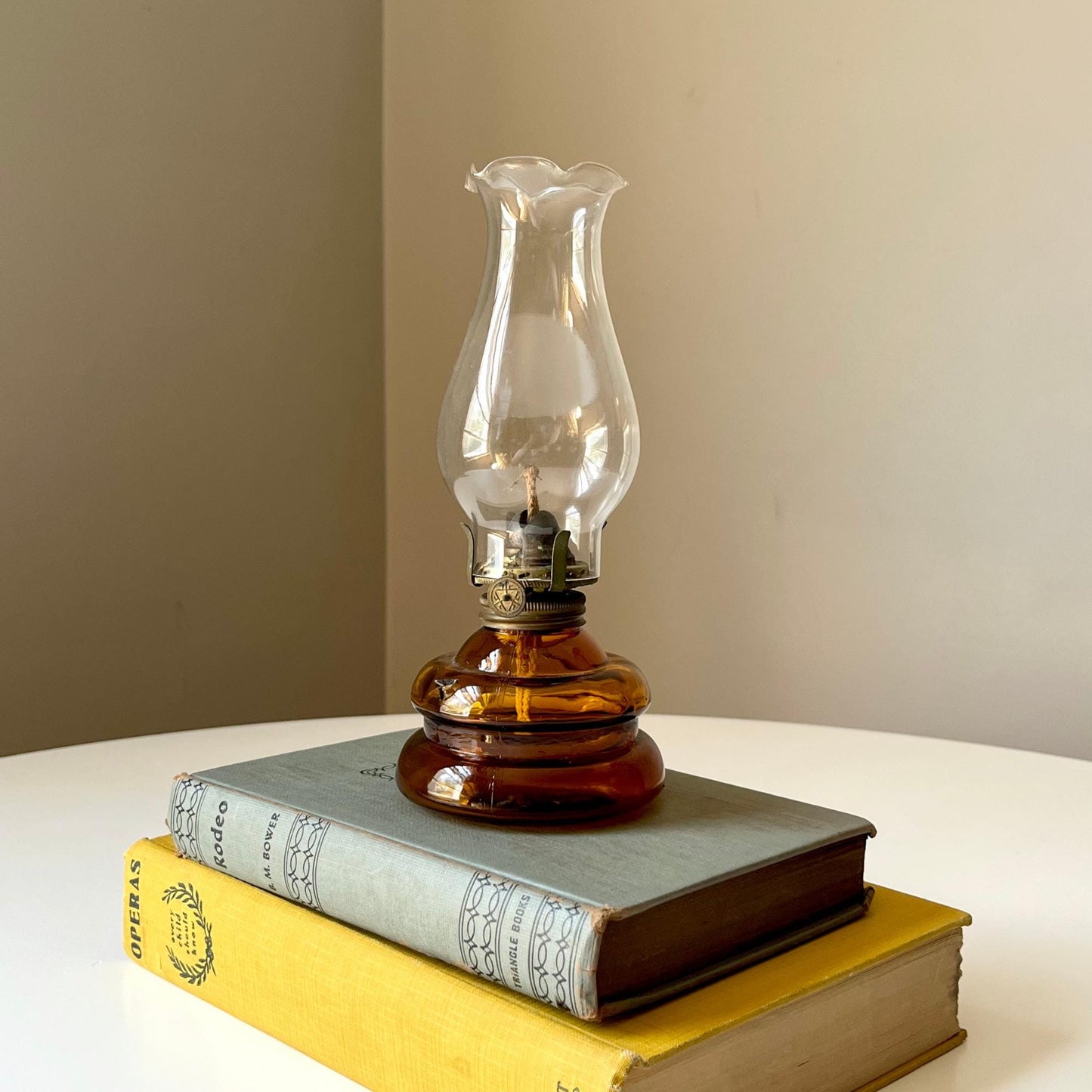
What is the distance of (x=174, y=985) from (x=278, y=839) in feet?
0.38

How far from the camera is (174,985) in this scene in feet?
2.15

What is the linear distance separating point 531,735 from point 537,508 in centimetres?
11

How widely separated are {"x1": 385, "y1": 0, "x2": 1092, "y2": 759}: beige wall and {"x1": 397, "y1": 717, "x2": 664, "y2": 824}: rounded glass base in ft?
3.73

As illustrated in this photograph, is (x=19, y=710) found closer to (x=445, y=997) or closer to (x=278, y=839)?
(x=278, y=839)

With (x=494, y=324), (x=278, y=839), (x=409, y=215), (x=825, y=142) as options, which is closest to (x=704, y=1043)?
(x=278, y=839)

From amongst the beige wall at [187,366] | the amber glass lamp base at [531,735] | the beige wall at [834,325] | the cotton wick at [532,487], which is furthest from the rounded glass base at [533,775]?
the beige wall at [187,366]

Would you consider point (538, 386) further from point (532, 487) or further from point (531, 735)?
point (531, 735)

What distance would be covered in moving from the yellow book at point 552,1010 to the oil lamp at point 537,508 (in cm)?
9

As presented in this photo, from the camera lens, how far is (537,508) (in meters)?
0.63

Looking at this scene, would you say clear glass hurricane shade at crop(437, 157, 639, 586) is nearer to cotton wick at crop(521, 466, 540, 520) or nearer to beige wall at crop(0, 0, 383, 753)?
cotton wick at crop(521, 466, 540, 520)

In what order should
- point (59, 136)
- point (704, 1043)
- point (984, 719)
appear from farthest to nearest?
point (59, 136) < point (984, 719) < point (704, 1043)

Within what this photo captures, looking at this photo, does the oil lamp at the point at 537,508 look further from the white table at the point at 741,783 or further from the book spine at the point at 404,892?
the white table at the point at 741,783

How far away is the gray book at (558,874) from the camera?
0.49 m

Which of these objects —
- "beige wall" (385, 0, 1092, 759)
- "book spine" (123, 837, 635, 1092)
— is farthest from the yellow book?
"beige wall" (385, 0, 1092, 759)
